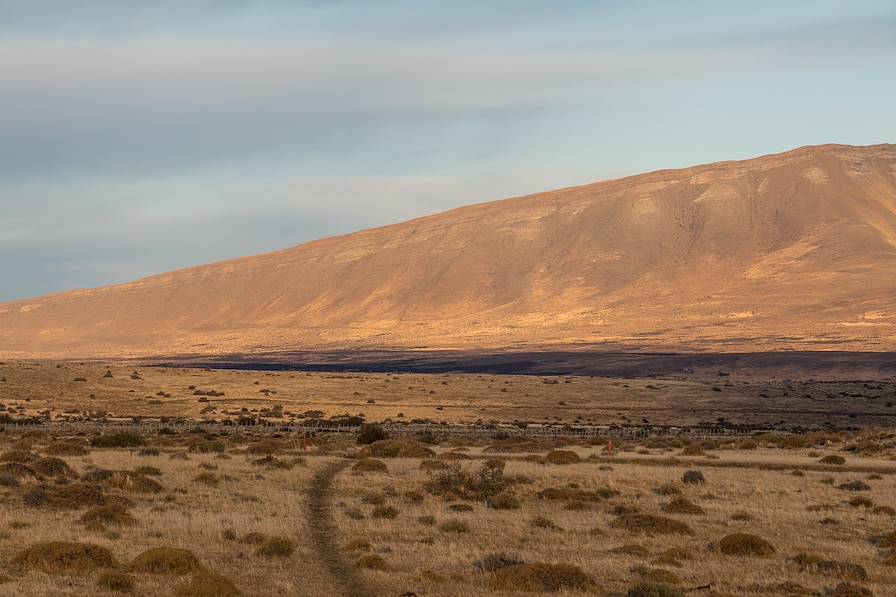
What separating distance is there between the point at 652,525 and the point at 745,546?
311 centimetres

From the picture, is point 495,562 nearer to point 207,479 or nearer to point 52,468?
point 207,479

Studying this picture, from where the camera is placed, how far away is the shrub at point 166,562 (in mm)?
17344

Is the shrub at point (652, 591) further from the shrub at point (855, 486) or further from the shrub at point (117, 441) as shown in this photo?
the shrub at point (117, 441)

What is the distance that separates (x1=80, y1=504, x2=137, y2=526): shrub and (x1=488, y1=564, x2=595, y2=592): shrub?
906 centimetres

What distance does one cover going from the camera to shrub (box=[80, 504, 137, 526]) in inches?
878

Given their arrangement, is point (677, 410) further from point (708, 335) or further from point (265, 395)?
point (708, 335)

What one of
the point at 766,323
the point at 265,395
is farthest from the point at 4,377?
the point at 766,323

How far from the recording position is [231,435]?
52.4 metres

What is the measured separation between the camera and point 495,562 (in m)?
18.3

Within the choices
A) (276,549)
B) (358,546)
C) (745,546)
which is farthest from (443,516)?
(745,546)

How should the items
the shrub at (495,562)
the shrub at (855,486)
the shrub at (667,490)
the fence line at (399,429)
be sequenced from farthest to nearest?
the fence line at (399,429), the shrub at (855,486), the shrub at (667,490), the shrub at (495,562)

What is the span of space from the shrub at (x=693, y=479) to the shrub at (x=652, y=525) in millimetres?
8459

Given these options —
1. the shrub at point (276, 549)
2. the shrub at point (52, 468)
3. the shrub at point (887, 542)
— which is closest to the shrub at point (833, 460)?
the shrub at point (887, 542)

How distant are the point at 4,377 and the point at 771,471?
70.9 m
